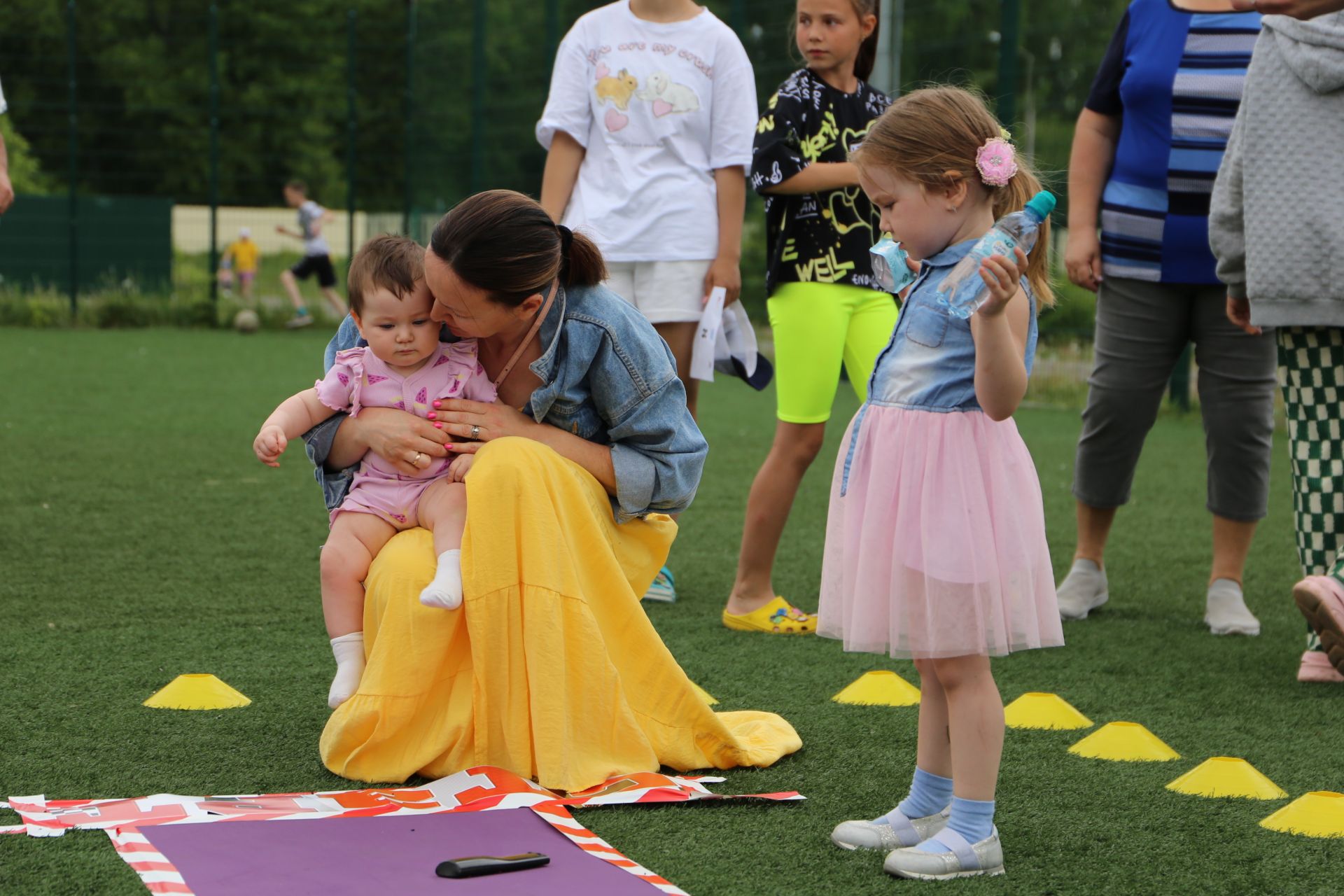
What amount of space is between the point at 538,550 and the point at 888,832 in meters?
0.82

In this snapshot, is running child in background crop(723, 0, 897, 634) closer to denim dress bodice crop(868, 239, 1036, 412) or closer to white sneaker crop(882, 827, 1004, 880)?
denim dress bodice crop(868, 239, 1036, 412)

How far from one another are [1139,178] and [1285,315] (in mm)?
904

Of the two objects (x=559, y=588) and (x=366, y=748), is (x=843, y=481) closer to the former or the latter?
(x=559, y=588)

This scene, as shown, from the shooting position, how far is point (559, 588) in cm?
289

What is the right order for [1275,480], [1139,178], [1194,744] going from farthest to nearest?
[1275,480] → [1139,178] → [1194,744]

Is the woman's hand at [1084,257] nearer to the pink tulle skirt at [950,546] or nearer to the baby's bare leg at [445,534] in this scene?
the pink tulle skirt at [950,546]

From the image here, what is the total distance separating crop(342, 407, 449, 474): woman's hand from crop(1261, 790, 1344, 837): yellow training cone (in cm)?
173

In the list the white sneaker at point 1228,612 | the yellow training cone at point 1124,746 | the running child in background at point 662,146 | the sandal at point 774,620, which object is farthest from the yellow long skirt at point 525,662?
the white sneaker at point 1228,612

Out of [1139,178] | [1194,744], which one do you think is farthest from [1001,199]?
[1139,178]

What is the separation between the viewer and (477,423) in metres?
3.05

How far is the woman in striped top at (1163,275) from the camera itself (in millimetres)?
4520

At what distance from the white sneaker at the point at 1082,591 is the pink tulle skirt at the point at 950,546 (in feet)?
7.21

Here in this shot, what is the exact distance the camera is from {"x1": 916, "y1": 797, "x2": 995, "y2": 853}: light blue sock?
250 centimetres

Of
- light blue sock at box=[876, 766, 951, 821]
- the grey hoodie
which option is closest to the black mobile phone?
light blue sock at box=[876, 766, 951, 821]
